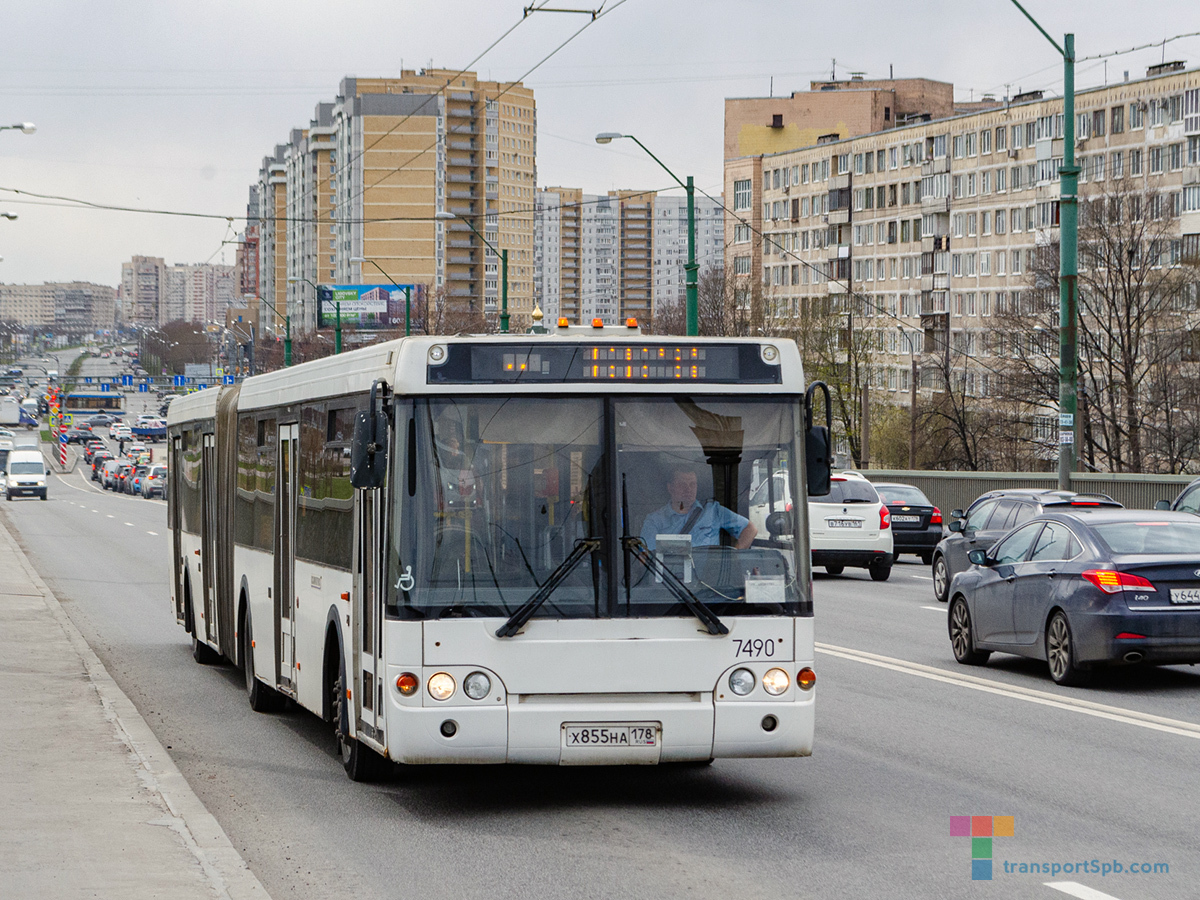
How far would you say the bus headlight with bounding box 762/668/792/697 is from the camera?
341 inches

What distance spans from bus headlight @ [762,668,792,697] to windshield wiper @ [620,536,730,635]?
11.9 inches

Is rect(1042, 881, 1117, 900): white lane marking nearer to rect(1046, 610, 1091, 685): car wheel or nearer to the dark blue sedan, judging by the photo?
the dark blue sedan

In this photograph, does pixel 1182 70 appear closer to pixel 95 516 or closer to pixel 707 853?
pixel 95 516

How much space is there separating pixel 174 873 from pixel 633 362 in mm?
3298

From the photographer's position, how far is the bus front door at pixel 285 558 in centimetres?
1143

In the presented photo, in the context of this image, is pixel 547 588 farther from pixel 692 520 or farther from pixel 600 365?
pixel 600 365

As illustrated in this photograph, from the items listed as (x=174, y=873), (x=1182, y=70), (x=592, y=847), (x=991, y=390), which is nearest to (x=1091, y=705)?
(x=592, y=847)

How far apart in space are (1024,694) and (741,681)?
5739mm

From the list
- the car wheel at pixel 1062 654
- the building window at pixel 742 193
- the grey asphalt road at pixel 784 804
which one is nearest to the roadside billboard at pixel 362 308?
the building window at pixel 742 193

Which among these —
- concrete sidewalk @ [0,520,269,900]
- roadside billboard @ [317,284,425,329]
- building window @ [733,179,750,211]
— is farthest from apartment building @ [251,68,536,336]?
concrete sidewalk @ [0,520,269,900]

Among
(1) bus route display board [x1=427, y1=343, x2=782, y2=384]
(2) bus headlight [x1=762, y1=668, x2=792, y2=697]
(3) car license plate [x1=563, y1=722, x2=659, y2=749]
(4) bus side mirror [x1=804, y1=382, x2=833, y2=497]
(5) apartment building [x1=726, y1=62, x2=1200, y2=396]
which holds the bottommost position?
(3) car license plate [x1=563, y1=722, x2=659, y2=749]

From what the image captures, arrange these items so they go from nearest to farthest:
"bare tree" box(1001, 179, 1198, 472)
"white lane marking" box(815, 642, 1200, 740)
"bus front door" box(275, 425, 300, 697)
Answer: "bus front door" box(275, 425, 300, 697), "white lane marking" box(815, 642, 1200, 740), "bare tree" box(1001, 179, 1198, 472)

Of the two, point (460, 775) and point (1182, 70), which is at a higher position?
point (1182, 70)

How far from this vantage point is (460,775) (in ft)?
32.6
